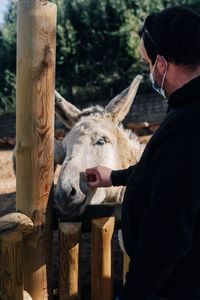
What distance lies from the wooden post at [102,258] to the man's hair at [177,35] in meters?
1.48

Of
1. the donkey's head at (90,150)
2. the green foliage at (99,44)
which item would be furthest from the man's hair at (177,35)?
the green foliage at (99,44)

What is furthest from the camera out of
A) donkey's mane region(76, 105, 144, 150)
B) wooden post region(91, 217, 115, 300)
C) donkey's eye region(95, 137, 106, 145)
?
donkey's mane region(76, 105, 144, 150)

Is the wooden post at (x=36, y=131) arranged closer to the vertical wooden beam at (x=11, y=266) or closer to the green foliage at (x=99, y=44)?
the vertical wooden beam at (x=11, y=266)

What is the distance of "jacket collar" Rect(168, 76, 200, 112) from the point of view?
Result: 1335mm

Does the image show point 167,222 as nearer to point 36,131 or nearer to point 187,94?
point 187,94

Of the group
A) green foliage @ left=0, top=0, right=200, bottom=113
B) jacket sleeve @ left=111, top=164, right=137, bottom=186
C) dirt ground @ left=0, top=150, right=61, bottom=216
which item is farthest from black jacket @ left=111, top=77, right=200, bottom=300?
green foliage @ left=0, top=0, right=200, bottom=113

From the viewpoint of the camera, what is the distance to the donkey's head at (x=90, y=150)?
2.64 m

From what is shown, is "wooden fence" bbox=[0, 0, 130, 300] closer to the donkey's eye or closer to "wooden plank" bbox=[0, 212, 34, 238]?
"wooden plank" bbox=[0, 212, 34, 238]

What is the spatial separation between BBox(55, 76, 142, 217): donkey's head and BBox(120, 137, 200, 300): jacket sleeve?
139 cm

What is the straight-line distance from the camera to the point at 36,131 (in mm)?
2076

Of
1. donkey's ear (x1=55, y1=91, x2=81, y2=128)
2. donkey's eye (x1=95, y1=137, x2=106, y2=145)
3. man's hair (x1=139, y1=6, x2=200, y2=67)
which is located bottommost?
donkey's eye (x1=95, y1=137, x2=106, y2=145)

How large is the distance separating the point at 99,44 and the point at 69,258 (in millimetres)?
13509

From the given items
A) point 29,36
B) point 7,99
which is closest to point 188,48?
point 29,36

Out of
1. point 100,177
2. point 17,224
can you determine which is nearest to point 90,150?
point 100,177
